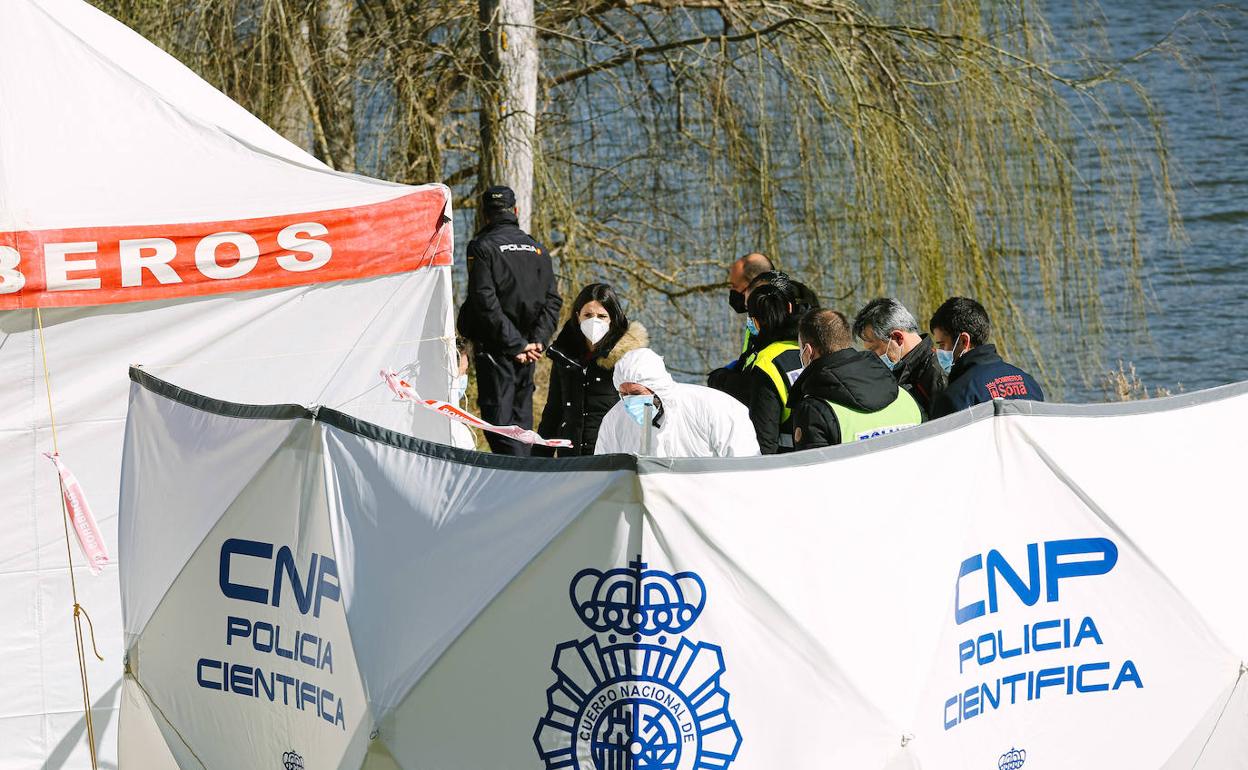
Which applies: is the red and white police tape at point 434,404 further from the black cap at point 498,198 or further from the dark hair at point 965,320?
the dark hair at point 965,320

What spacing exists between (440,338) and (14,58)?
6.88 ft

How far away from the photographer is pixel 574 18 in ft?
34.3

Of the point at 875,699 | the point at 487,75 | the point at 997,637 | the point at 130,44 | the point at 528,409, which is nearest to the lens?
the point at 875,699

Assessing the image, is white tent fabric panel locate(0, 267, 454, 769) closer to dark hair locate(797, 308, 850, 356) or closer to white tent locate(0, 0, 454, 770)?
white tent locate(0, 0, 454, 770)

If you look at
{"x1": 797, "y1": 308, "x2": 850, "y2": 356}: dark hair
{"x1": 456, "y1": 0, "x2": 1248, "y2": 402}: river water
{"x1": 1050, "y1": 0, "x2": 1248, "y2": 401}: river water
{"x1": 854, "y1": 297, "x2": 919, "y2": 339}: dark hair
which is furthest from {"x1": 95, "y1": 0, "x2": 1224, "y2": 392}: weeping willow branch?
{"x1": 1050, "y1": 0, "x2": 1248, "y2": 401}: river water

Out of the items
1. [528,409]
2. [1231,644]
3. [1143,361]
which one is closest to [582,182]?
[528,409]

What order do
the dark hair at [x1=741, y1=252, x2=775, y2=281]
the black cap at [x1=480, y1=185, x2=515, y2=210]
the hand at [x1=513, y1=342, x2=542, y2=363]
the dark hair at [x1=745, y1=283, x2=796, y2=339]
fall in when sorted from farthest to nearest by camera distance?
1. the hand at [x1=513, y1=342, x2=542, y2=363]
2. the black cap at [x1=480, y1=185, x2=515, y2=210]
3. the dark hair at [x1=741, y1=252, x2=775, y2=281]
4. the dark hair at [x1=745, y1=283, x2=796, y2=339]

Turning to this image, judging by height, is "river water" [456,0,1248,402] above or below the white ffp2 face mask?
above

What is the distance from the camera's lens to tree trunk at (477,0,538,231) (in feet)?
30.1

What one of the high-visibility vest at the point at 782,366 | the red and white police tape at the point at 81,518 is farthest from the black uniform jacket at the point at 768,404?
the red and white police tape at the point at 81,518

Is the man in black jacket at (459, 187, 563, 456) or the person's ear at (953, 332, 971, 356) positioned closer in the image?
the person's ear at (953, 332, 971, 356)

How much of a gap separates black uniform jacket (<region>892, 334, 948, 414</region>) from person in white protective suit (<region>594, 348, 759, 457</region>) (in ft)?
3.42

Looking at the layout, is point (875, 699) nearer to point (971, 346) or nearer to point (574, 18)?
point (971, 346)

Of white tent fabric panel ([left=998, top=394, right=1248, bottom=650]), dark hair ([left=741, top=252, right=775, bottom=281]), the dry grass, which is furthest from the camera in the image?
the dry grass
